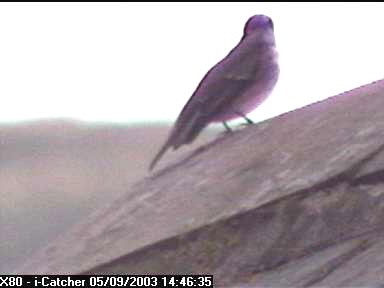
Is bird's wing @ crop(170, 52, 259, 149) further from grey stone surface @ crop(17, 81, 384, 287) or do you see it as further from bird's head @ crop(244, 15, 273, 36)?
grey stone surface @ crop(17, 81, 384, 287)

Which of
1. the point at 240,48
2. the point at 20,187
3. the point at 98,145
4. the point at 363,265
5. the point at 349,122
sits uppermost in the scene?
the point at 98,145

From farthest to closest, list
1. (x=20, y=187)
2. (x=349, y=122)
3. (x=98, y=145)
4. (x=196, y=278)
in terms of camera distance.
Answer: (x=98, y=145) → (x=20, y=187) → (x=349, y=122) → (x=196, y=278)

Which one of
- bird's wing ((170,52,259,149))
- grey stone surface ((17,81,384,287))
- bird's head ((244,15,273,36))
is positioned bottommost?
→ grey stone surface ((17,81,384,287))

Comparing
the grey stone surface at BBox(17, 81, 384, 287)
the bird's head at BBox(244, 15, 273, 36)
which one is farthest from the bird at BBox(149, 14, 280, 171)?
the grey stone surface at BBox(17, 81, 384, 287)

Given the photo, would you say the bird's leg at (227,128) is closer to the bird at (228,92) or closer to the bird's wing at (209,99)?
the bird at (228,92)

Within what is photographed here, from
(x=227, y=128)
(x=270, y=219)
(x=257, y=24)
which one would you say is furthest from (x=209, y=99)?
(x=270, y=219)

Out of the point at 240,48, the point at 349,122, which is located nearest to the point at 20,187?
the point at 240,48

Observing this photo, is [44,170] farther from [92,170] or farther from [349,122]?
[349,122]

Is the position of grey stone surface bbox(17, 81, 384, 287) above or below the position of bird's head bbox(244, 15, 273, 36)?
below
